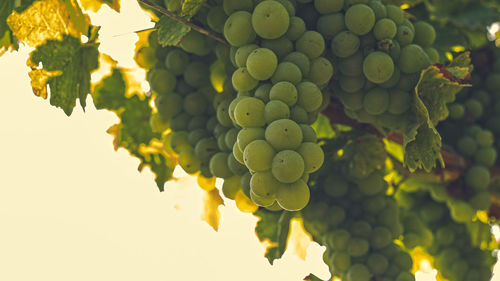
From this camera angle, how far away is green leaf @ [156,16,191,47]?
36.7 inches

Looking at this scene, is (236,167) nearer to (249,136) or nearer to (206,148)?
(206,148)

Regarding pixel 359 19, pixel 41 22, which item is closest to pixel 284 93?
pixel 359 19

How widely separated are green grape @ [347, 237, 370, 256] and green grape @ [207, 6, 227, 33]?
0.58 meters

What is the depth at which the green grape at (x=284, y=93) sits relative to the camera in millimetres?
799

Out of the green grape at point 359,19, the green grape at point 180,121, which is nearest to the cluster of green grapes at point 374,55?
the green grape at point 359,19

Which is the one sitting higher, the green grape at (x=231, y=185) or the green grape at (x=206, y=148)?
the green grape at (x=206, y=148)

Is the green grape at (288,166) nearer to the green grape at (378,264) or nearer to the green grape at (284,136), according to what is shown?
the green grape at (284,136)

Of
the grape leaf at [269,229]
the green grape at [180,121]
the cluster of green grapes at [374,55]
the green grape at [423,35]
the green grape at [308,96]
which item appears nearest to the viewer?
the green grape at [308,96]

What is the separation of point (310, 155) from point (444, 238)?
0.99m

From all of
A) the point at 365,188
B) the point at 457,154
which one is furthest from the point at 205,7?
the point at 457,154

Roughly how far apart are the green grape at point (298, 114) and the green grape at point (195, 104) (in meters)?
0.35

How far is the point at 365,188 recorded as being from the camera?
4.19 ft

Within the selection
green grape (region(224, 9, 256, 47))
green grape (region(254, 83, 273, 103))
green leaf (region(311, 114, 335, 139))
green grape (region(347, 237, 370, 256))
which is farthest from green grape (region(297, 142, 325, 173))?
green leaf (region(311, 114, 335, 139))

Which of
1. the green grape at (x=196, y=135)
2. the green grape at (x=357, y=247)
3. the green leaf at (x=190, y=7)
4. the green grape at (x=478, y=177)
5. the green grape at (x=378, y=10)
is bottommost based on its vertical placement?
the green grape at (x=357, y=247)
